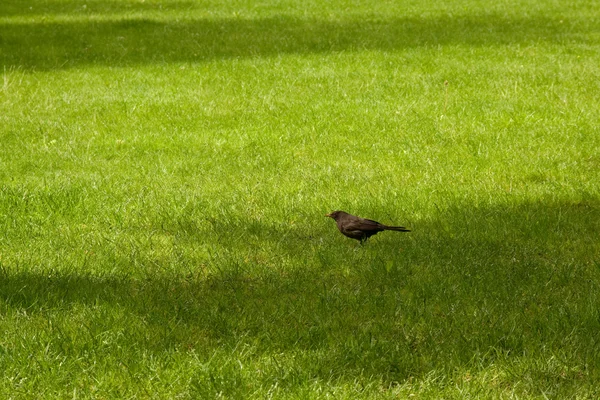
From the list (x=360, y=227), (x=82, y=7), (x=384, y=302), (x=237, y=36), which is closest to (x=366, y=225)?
(x=360, y=227)

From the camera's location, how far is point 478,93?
11375 millimetres

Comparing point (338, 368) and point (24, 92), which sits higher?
point (338, 368)

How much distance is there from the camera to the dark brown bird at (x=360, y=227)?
5.80 m

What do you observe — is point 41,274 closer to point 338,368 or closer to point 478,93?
point 338,368

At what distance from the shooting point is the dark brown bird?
19.0ft

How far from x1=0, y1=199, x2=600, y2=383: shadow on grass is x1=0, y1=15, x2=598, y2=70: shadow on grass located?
918 cm

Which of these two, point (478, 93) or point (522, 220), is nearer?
point (522, 220)

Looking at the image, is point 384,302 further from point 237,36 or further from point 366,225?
point 237,36

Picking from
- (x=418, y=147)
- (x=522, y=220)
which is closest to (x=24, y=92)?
(x=418, y=147)

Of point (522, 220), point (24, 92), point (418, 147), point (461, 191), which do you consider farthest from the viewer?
point (24, 92)

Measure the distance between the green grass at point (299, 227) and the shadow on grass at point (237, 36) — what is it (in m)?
0.70

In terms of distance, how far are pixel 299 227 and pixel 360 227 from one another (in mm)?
803

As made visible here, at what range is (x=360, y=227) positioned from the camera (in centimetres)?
582

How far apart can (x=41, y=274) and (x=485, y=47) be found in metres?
11.1
